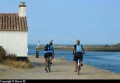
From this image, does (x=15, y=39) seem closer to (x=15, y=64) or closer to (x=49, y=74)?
(x=15, y=64)

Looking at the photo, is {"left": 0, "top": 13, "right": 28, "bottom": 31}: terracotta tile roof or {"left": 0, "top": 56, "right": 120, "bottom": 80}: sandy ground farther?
{"left": 0, "top": 13, "right": 28, "bottom": 31}: terracotta tile roof

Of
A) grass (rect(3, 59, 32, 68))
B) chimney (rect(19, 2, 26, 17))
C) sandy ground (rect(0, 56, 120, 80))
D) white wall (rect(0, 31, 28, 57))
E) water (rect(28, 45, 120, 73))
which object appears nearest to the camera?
sandy ground (rect(0, 56, 120, 80))

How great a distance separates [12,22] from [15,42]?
2.08 metres

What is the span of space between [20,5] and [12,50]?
4.20m

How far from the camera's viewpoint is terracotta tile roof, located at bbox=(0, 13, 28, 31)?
30.8 m

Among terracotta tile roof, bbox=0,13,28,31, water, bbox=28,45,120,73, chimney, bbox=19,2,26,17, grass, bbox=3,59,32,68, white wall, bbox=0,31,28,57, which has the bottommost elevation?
water, bbox=28,45,120,73

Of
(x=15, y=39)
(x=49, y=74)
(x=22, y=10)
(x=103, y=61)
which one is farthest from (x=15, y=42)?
(x=103, y=61)

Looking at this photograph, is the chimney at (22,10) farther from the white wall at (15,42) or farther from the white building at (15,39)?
the white wall at (15,42)

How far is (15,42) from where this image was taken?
30734 mm

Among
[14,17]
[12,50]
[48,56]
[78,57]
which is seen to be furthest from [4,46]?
[78,57]

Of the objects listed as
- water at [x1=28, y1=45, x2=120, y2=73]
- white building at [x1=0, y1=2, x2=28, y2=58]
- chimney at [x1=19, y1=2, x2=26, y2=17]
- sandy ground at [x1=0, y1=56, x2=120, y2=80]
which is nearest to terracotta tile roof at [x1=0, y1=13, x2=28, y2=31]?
white building at [x1=0, y1=2, x2=28, y2=58]

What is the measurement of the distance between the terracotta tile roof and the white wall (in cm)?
35

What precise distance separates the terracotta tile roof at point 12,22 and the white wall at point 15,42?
1.15 ft

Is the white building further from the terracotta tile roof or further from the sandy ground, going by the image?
the sandy ground
